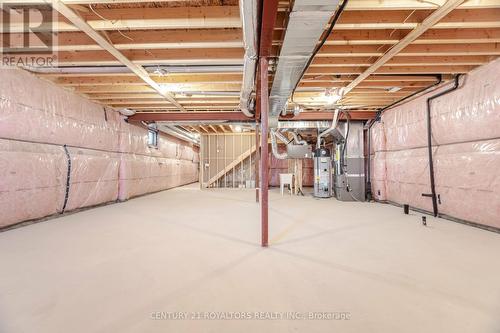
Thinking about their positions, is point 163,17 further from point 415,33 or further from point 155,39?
point 415,33

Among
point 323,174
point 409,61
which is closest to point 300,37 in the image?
point 409,61

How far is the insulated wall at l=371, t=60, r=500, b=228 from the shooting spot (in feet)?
9.80

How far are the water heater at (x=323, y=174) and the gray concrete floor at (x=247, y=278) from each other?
3337mm

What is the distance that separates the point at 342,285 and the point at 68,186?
468 cm

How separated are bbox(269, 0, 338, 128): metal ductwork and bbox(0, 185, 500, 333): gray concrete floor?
2059 mm

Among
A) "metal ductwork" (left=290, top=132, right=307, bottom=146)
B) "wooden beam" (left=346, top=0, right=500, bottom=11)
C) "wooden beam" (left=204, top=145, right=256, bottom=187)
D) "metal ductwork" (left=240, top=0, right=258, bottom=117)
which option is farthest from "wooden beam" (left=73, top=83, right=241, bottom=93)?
"wooden beam" (left=204, top=145, right=256, bottom=187)

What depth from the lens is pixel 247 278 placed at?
5.68 feet

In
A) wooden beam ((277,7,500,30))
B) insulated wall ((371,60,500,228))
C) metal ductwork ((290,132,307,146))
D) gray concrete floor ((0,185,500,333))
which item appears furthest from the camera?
metal ductwork ((290,132,307,146))

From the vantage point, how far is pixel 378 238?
2.68 m

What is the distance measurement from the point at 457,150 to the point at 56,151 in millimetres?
6492

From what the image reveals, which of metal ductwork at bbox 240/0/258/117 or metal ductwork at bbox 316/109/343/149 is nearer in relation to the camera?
metal ductwork at bbox 240/0/258/117

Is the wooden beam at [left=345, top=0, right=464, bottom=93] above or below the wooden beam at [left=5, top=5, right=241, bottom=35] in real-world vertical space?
below

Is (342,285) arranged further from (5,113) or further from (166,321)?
(5,113)

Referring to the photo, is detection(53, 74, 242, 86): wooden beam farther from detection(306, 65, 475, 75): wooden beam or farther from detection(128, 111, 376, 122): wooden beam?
detection(128, 111, 376, 122): wooden beam
